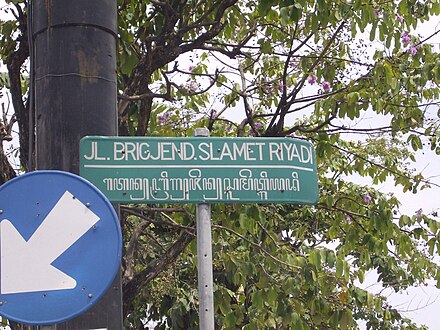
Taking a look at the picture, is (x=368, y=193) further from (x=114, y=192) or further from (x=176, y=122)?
(x=114, y=192)

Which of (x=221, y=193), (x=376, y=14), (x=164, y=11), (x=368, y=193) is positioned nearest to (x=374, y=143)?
(x=368, y=193)

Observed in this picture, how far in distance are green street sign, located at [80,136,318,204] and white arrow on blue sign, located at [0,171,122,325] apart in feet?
1.05

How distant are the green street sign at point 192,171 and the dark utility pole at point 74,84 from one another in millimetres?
104

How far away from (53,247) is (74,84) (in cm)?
61

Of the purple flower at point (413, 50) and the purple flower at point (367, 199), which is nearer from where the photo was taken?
the purple flower at point (413, 50)

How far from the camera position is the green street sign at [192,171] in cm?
263

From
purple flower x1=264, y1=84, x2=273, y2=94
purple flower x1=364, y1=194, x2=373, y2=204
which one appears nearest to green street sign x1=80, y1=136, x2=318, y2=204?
purple flower x1=364, y1=194, x2=373, y2=204

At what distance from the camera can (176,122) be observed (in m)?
6.51

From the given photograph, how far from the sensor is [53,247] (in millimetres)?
2176

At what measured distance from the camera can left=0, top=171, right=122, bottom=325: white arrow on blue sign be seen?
212 centimetres

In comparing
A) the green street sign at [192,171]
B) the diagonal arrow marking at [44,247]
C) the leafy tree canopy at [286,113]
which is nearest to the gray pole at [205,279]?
the green street sign at [192,171]

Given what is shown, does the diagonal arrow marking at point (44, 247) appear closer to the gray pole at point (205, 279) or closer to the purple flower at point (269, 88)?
the gray pole at point (205, 279)

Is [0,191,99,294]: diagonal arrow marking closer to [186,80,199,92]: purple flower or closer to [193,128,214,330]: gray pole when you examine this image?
[193,128,214,330]: gray pole

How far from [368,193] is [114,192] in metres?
3.98
